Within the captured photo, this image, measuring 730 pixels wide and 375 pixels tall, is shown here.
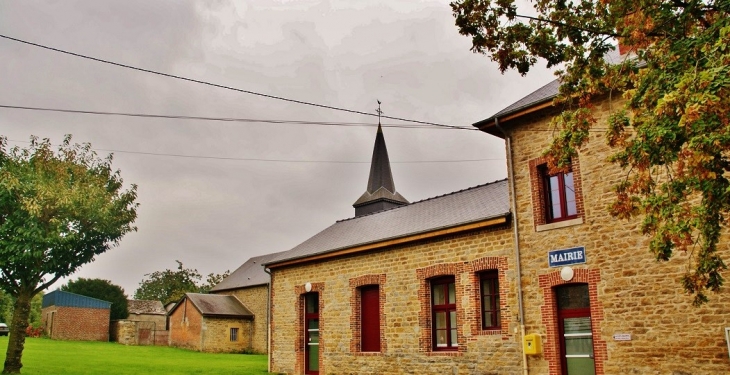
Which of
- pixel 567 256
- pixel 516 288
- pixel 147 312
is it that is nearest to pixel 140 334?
pixel 147 312

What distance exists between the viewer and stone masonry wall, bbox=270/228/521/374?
1391cm

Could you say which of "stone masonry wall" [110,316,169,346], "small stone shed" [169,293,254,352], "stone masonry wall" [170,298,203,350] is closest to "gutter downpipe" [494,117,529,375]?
"small stone shed" [169,293,254,352]

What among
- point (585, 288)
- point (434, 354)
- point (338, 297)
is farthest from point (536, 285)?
point (338, 297)

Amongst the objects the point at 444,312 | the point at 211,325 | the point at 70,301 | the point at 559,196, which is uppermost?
the point at 559,196

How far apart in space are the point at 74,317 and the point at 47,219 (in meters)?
27.0

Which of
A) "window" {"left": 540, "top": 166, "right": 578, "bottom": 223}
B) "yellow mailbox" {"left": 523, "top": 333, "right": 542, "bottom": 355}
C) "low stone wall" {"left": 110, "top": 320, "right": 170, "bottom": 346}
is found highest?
"window" {"left": 540, "top": 166, "right": 578, "bottom": 223}

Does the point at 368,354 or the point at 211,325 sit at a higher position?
the point at 211,325

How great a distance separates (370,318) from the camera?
698 inches

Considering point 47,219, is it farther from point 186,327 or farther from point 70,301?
point 70,301

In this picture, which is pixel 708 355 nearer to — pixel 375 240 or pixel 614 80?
pixel 614 80

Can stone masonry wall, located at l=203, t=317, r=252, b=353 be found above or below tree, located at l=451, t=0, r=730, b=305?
below

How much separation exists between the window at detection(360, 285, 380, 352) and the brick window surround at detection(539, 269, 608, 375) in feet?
19.6

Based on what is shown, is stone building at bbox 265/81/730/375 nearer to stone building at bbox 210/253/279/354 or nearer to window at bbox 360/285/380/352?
window at bbox 360/285/380/352

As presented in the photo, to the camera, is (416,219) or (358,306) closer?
Result: (416,219)
